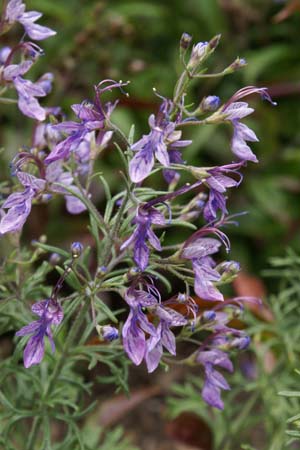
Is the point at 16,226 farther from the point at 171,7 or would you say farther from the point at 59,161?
the point at 171,7

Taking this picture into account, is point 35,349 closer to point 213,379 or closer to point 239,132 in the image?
point 213,379

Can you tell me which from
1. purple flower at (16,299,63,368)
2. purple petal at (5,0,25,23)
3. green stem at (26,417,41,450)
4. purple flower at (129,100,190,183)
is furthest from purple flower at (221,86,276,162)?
green stem at (26,417,41,450)

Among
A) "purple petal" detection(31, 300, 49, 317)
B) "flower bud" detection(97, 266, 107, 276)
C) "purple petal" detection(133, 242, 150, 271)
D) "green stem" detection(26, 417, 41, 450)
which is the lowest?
"green stem" detection(26, 417, 41, 450)

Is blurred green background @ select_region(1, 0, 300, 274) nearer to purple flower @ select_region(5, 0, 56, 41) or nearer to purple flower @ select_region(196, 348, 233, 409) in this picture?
purple flower @ select_region(5, 0, 56, 41)

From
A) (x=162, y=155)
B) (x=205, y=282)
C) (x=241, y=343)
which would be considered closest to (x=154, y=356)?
(x=205, y=282)

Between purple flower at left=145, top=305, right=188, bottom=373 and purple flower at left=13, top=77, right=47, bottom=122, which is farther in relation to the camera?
purple flower at left=13, top=77, right=47, bottom=122

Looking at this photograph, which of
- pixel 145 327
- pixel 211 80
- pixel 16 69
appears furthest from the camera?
pixel 211 80
